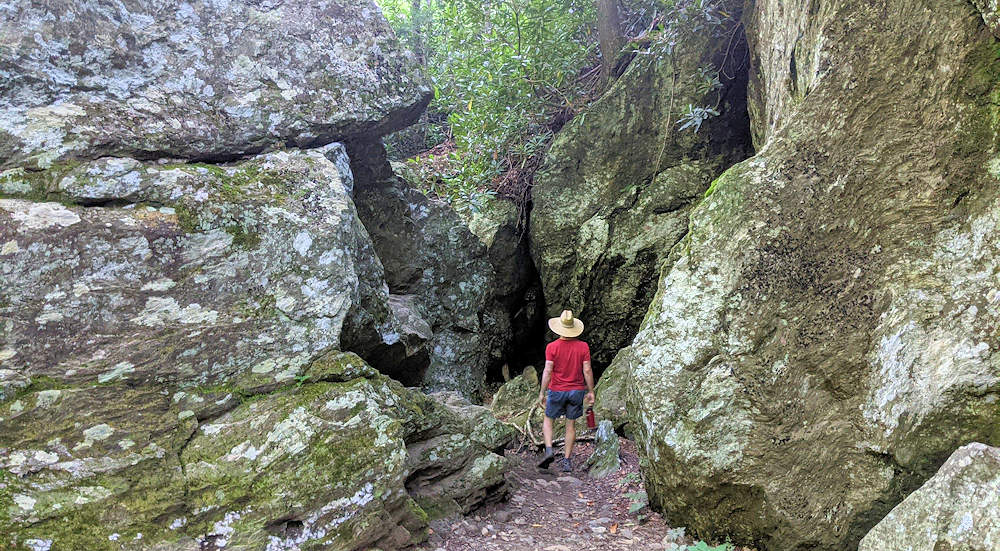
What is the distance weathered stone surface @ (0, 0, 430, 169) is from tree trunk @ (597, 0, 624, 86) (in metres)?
5.44

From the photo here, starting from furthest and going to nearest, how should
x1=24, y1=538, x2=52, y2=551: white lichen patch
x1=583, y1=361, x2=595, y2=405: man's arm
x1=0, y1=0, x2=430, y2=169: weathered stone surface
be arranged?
x1=583, y1=361, x2=595, y2=405: man's arm → x1=0, y1=0, x2=430, y2=169: weathered stone surface → x1=24, y1=538, x2=52, y2=551: white lichen patch

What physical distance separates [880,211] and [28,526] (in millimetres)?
5905

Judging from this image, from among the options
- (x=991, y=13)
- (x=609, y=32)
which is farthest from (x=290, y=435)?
(x=609, y=32)

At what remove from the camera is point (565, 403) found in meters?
7.74

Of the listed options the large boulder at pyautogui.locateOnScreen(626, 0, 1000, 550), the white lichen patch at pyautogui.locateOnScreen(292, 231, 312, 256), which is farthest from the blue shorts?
the white lichen patch at pyautogui.locateOnScreen(292, 231, 312, 256)

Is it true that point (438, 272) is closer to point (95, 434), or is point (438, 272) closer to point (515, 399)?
point (515, 399)

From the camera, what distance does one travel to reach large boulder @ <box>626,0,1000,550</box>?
12.1 ft

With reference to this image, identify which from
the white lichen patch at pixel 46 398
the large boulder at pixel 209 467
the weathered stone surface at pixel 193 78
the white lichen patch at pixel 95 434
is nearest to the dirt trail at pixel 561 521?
the large boulder at pixel 209 467

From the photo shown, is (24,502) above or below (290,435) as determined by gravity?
below

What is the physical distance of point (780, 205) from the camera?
14.9ft

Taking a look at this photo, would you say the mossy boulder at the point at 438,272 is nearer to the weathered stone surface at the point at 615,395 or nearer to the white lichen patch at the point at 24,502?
the weathered stone surface at the point at 615,395

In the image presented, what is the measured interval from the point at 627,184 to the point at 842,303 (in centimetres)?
635

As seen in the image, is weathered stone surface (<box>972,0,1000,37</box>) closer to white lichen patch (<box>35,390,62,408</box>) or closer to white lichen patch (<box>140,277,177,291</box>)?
white lichen patch (<box>140,277,177,291</box>)

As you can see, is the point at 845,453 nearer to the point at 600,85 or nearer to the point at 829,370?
the point at 829,370
